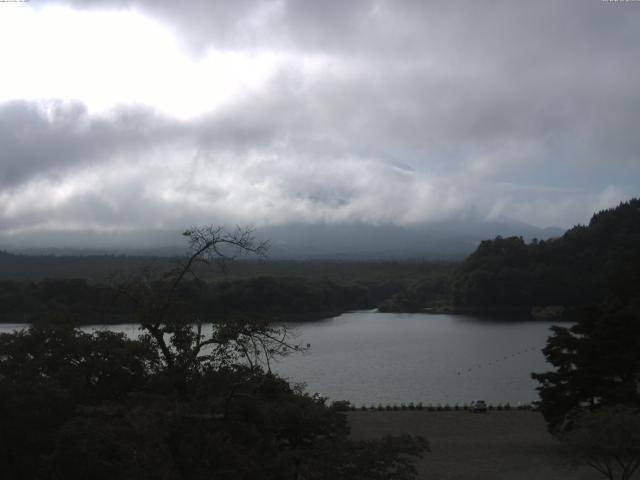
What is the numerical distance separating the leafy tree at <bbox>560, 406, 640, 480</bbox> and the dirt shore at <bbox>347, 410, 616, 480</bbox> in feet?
1.59

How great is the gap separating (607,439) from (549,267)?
160 ft

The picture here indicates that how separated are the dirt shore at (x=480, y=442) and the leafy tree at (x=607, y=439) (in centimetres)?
49

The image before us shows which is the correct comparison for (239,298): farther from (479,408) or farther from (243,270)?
(243,270)

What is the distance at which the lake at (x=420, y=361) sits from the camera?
24547 millimetres

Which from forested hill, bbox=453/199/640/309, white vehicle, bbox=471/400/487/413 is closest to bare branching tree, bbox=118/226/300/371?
white vehicle, bbox=471/400/487/413

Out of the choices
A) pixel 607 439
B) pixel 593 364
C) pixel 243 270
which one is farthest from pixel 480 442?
pixel 243 270

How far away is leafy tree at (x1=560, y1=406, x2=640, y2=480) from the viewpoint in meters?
10.7

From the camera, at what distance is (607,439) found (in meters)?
10.8

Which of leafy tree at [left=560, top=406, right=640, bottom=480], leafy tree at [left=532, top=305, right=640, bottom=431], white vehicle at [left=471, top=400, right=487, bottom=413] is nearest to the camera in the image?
leafy tree at [left=560, top=406, right=640, bottom=480]

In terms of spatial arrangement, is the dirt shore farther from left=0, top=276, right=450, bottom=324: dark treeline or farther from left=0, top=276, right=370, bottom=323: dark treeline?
left=0, top=276, right=370, bottom=323: dark treeline

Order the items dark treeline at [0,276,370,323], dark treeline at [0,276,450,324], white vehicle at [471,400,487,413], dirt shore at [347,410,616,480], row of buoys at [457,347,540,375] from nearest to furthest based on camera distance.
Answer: dirt shore at [347,410,616,480] < white vehicle at [471,400,487,413] < row of buoys at [457,347,540,375] < dark treeline at [0,276,450,324] < dark treeline at [0,276,370,323]

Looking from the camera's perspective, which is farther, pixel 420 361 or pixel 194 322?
pixel 420 361

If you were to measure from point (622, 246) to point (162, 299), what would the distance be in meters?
57.6

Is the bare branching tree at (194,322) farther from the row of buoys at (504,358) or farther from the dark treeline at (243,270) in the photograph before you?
the dark treeline at (243,270)
